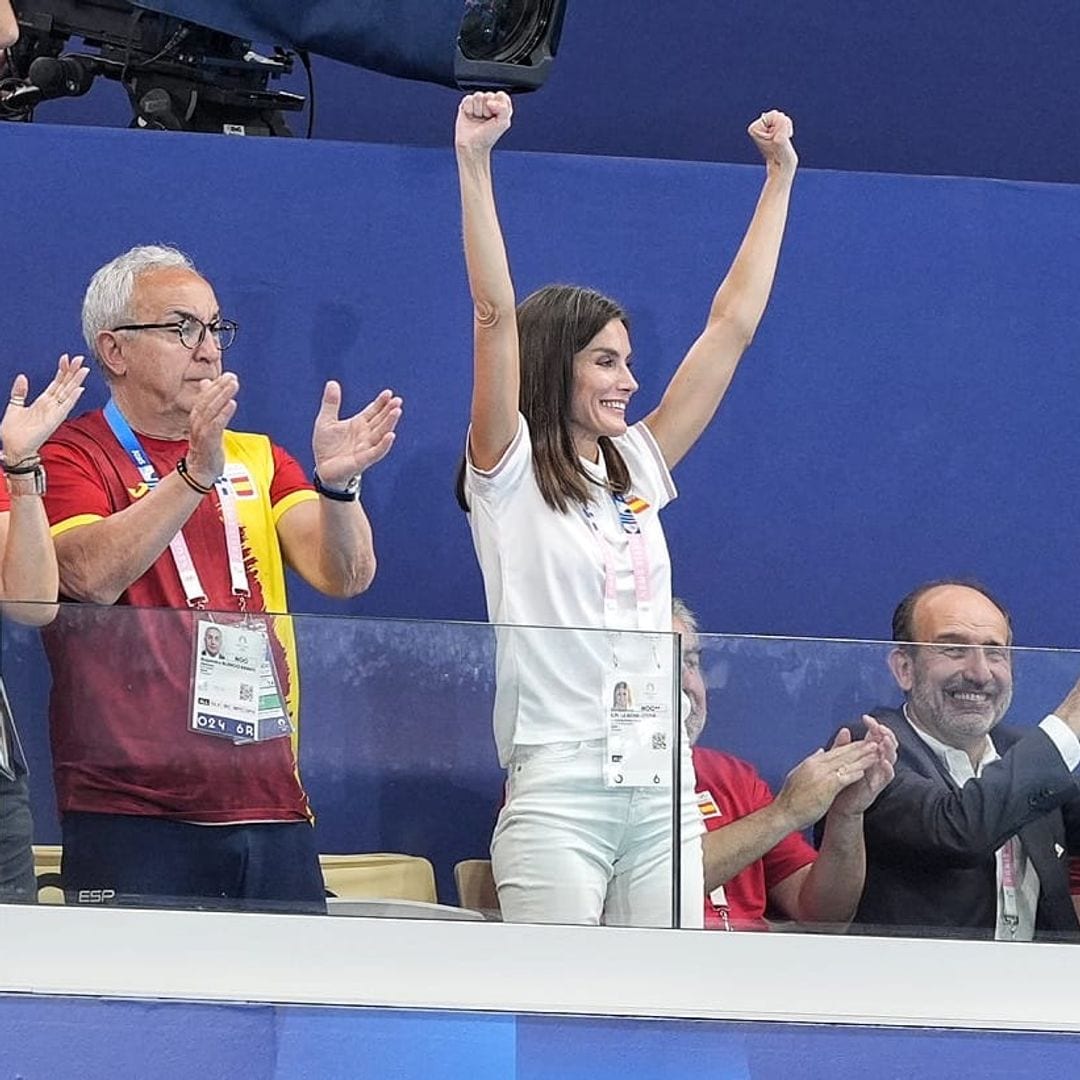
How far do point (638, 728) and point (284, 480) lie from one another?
0.66 meters

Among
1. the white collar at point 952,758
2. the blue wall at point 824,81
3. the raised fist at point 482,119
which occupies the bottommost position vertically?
the white collar at point 952,758

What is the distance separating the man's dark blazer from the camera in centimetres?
230

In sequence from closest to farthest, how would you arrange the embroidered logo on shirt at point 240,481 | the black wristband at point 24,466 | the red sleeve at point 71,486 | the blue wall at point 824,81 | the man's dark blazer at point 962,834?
the man's dark blazer at point 962,834 < the black wristband at point 24,466 < the red sleeve at point 71,486 < the embroidered logo on shirt at point 240,481 < the blue wall at point 824,81

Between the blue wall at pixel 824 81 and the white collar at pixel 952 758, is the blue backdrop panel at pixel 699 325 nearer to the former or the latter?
the blue wall at pixel 824 81

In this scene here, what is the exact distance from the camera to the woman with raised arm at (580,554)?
2258mm

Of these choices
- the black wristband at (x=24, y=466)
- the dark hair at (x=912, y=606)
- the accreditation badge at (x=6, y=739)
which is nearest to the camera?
the accreditation badge at (x=6, y=739)

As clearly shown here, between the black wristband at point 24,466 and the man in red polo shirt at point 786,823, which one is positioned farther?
the black wristband at point 24,466

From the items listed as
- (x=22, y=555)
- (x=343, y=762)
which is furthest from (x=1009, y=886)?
(x=22, y=555)

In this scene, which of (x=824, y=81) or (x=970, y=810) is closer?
(x=970, y=810)

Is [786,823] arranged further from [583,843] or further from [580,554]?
[580,554]

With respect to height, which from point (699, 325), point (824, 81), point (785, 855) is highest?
point (824, 81)

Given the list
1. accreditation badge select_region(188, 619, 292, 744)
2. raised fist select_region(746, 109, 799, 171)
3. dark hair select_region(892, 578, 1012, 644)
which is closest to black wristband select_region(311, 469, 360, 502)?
accreditation badge select_region(188, 619, 292, 744)

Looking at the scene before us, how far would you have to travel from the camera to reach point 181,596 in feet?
8.34

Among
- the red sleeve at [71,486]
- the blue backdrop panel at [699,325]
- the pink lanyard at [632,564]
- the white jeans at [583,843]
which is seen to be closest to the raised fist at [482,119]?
the pink lanyard at [632,564]
